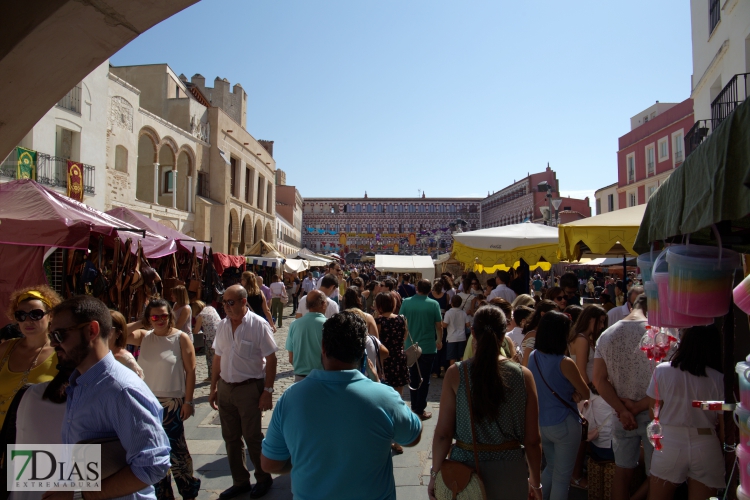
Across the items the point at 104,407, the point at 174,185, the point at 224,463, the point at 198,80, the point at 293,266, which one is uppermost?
the point at 198,80

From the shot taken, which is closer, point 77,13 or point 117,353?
point 77,13

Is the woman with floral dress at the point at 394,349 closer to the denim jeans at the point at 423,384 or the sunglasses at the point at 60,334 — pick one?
the denim jeans at the point at 423,384

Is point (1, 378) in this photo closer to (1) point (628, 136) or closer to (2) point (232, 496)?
(2) point (232, 496)

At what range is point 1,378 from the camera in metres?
2.87

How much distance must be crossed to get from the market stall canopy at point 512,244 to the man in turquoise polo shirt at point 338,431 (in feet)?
24.9

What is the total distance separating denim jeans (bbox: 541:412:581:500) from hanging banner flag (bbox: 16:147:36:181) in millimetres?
14820

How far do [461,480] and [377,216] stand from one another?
3358 inches

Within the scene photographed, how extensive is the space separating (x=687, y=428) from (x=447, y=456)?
156 cm

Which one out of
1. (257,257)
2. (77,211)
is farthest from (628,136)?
(77,211)

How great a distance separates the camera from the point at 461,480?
8.82 feet

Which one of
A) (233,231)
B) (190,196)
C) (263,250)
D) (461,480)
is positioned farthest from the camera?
(233,231)

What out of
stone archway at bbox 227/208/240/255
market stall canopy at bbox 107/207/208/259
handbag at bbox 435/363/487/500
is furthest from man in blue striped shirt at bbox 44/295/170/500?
stone archway at bbox 227/208/240/255

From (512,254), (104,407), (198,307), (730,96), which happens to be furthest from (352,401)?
(730,96)

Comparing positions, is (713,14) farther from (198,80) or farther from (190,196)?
(198,80)
